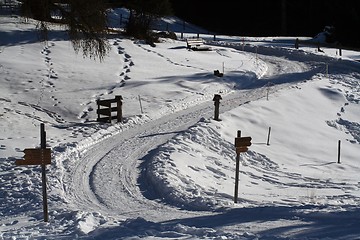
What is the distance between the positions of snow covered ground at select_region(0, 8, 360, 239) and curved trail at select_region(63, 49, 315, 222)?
38 millimetres

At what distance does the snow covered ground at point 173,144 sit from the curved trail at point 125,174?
0.04 m

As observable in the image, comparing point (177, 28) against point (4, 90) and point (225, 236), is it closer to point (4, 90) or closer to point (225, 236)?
point (4, 90)

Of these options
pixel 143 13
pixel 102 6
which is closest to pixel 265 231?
pixel 102 6

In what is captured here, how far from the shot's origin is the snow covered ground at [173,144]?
11812mm

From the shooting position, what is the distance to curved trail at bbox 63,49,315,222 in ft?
43.5

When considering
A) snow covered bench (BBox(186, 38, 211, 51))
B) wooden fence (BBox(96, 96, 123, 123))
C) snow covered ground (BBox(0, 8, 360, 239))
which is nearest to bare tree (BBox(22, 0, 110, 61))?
wooden fence (BBox(96, 96, 123, 123))

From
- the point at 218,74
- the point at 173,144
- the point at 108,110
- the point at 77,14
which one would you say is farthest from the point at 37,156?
the point at 218,74

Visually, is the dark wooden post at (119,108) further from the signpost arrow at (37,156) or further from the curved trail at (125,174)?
the signpost arrow at (37,156)

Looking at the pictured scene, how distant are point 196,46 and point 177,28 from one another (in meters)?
24.6

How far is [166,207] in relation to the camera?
13.5m

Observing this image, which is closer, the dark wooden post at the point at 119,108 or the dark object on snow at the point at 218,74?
the dark wooden post at the point at 119,108

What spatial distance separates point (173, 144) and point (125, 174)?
10.2 ft

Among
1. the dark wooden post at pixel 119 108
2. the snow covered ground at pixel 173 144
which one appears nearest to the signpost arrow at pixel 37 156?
the snow covered ground at pixel 173 144

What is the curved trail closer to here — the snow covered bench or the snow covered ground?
the snow covered ground
